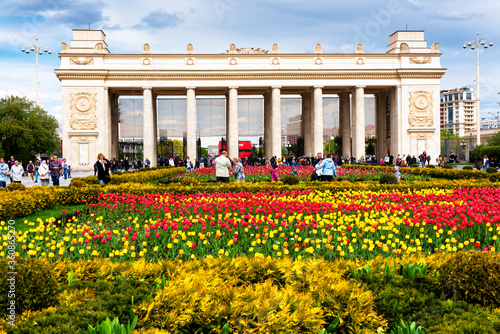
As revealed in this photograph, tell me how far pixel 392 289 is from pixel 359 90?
38.2m

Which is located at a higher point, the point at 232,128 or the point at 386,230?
the point at 232,128

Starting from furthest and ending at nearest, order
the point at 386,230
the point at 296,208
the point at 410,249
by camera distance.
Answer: the point at 296,208 < the point at 386,230 < the point at 410,249

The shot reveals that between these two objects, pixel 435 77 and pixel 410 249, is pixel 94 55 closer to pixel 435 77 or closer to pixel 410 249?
pixel 435 77

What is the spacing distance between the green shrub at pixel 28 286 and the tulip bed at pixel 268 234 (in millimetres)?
1039

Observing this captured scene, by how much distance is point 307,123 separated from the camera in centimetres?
4309

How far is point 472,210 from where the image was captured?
7480 mm

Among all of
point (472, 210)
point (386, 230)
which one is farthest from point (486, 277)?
point (472, 210)

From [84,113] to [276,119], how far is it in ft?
63.0

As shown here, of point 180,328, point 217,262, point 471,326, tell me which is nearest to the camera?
point 471,326

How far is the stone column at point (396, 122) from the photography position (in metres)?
39.4

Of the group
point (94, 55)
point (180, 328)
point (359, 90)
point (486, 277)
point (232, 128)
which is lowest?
point (180, 328)

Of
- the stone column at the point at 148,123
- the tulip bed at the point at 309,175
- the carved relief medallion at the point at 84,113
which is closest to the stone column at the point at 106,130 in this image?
the carved relief medallion at the point at 84,113

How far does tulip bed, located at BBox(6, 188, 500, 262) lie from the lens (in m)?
5.53

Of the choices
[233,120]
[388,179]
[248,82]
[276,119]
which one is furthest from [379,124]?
[388,179]
